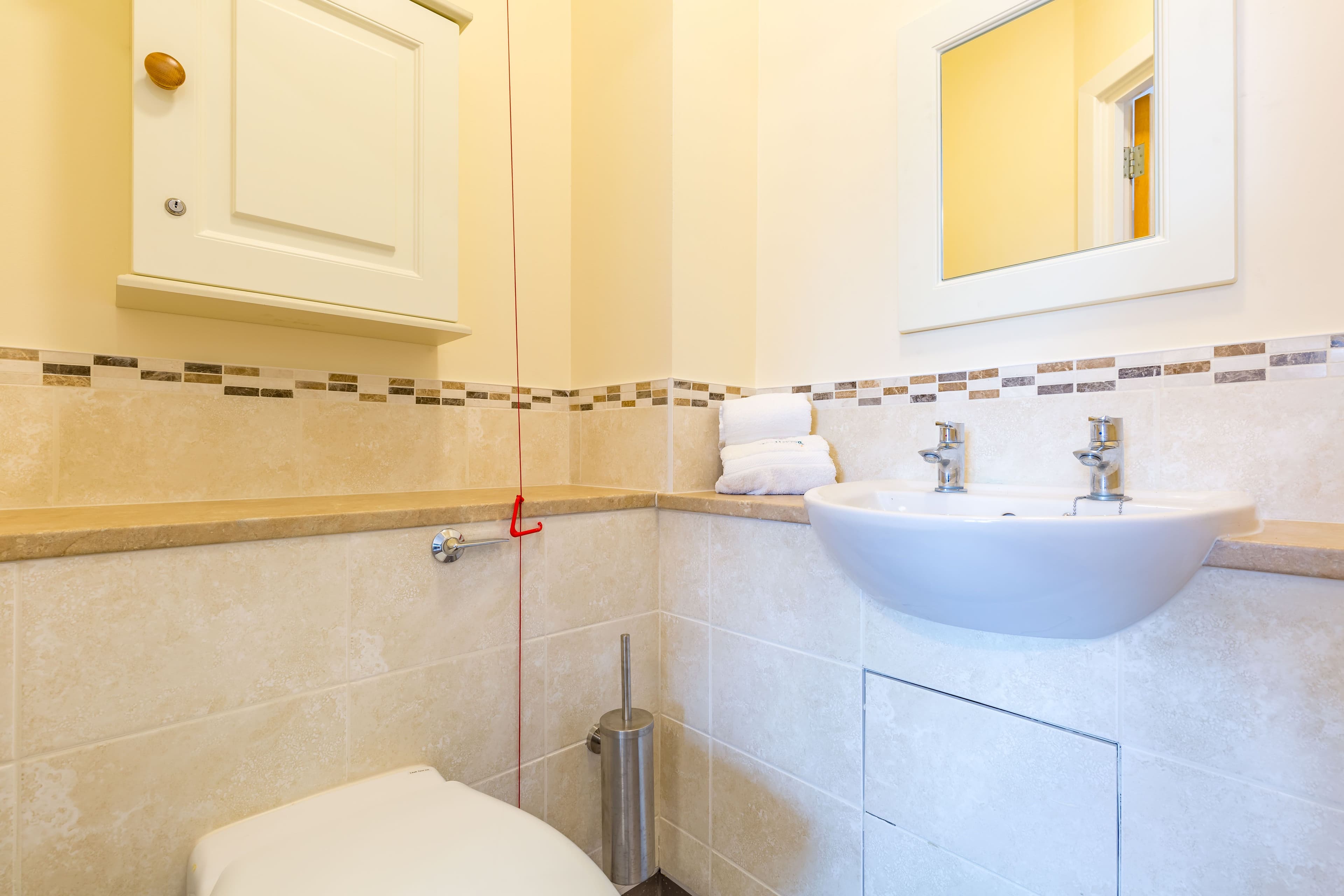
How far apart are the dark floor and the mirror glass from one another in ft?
4.69

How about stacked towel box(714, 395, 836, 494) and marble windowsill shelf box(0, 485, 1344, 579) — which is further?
stacked towel box(714, 395, 836, 494)

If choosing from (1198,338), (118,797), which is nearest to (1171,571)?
(1198,338)

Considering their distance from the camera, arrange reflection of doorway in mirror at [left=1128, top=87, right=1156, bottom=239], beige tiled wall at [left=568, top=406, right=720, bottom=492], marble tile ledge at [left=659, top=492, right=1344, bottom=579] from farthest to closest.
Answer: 1. beige tiled wall at [left=568, top=406, right=720, bottom=492]
2. reflection of doorway in mirror at [left=1128, top=87, right=1156, bottom=239]
3. marble tile ledge at [left=659, top=492, right=1344, bottom=579]

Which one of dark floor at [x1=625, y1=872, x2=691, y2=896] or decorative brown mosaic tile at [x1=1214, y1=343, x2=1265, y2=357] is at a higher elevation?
decorative brown mosaic tile at [x1=1214, y1=343, x2=1265, y2=357]

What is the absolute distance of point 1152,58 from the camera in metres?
0.99

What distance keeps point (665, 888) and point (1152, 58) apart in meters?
1.83

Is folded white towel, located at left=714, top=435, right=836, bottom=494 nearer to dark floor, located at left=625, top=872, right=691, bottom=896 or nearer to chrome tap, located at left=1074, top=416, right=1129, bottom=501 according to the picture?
chrome tap, located at left=1074, top=416, right=1129, bottom=501

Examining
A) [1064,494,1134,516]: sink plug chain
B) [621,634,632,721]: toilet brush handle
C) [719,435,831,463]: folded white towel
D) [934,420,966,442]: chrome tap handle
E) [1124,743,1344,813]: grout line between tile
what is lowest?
[621,634,632,721]: toilet brush handle

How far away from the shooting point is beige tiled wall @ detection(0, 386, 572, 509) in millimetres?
1007

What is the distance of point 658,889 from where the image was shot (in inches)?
53.4

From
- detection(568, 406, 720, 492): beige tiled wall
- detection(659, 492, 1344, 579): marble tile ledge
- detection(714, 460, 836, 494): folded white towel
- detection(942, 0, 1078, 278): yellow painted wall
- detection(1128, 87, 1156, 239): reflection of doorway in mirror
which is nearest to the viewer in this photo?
detection(659, 492, 1344, 579): marble tile ledge

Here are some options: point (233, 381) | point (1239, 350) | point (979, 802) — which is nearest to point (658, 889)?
point (979, 802)

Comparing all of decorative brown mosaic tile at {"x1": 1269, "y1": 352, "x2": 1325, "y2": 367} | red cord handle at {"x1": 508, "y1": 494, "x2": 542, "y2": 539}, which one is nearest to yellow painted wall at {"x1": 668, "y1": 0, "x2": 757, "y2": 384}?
red cord handle at {"x1": 508, "y1": 494, "x2": 542, "y2": 539}

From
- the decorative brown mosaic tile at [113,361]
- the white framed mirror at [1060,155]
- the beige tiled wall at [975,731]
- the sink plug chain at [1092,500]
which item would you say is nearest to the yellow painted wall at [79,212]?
the decorative brown mosaic tile at [113,361]
